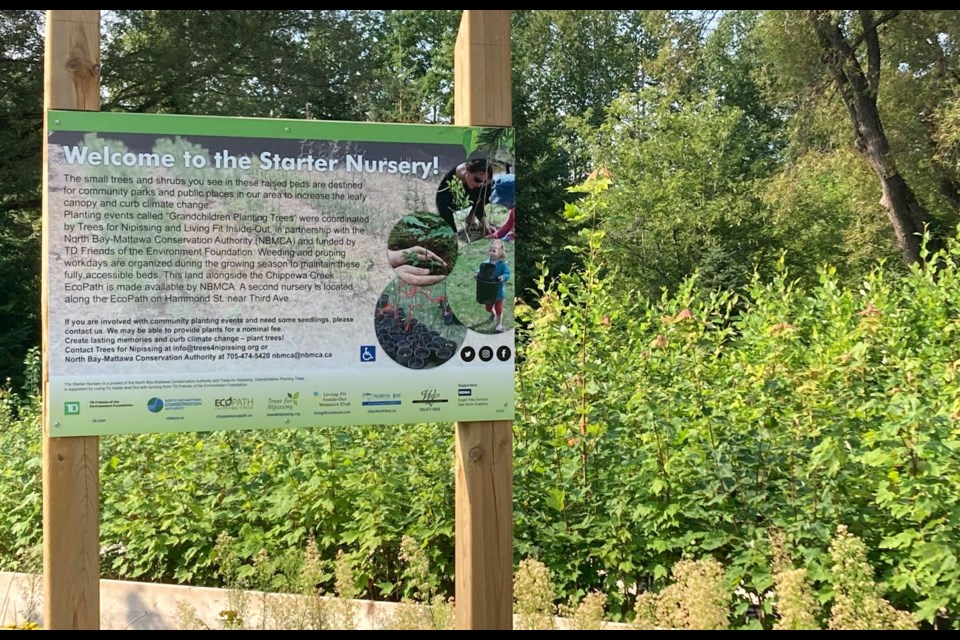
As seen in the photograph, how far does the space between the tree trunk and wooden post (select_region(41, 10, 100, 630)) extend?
633 inches

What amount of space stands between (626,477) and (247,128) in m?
2.33

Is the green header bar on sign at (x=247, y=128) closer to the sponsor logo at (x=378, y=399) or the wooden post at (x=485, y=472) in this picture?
the wooden post at (x=485, y=472)

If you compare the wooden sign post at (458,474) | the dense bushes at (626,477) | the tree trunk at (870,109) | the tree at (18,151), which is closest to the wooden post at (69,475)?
the wooden sign post at (458,474)

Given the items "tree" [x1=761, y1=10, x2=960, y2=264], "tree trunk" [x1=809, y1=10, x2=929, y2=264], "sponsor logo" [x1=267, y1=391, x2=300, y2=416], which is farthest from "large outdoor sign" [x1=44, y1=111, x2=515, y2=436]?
"tree trunk" [x1=809, y1=10, x2=929, y2=264]

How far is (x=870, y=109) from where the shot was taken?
1672 centimetres

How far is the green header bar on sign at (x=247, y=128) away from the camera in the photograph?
2754mm

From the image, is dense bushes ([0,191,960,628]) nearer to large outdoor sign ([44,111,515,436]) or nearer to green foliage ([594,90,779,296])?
large outdoor sign ([44,111,515,436])

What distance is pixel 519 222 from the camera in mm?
26344

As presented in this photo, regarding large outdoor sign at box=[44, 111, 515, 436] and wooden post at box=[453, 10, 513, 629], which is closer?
large outdoor sign at box=[44, 111, 515, 436]

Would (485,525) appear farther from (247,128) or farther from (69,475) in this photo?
(247,128)

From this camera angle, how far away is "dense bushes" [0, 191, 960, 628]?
3.49 m

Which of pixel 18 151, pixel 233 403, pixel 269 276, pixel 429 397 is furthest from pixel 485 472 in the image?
pixel 18 151

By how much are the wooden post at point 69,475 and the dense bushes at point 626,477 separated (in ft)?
4.10
